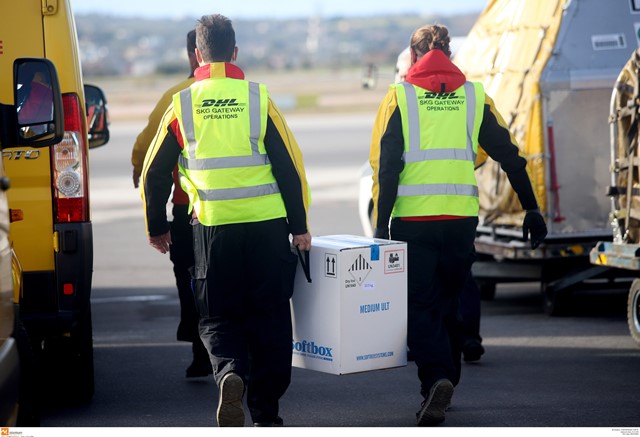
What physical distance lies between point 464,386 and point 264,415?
1.72 metres

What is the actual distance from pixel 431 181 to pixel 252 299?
1176 mm

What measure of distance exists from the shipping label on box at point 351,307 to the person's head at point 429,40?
3.86ft

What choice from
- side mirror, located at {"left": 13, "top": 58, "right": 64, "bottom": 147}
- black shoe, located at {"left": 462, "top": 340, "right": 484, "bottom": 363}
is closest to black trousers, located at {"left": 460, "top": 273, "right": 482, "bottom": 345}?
black shoe, located at {"left": 462, "top": 340, "right": 484, "bottom": 363}

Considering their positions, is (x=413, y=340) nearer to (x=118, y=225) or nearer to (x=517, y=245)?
(x=517, y=245)

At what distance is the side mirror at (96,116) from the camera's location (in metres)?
7.93

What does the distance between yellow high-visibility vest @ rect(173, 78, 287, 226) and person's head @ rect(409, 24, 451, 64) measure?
1175 mm

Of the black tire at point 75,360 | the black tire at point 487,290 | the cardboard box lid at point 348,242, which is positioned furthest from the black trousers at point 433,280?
the black tire at point 487,290

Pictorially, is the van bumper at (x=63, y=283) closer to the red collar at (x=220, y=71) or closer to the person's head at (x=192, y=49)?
the red collar at (x=220, y=71)

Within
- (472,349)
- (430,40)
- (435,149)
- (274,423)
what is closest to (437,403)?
(274,423)

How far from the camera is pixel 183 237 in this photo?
7359mm

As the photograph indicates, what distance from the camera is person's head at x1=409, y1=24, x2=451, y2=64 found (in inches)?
260

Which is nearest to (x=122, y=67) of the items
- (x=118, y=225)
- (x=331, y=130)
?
(x=331, y=130)

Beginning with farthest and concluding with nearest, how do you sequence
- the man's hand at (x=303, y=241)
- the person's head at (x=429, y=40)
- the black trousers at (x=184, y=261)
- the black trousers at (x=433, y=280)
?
the black trousers at (x=184, y=261) < the person's head at (x=429, y=40) < the black trousers at (x=433, y=280) < the man's hand at (x=303, y=241)
